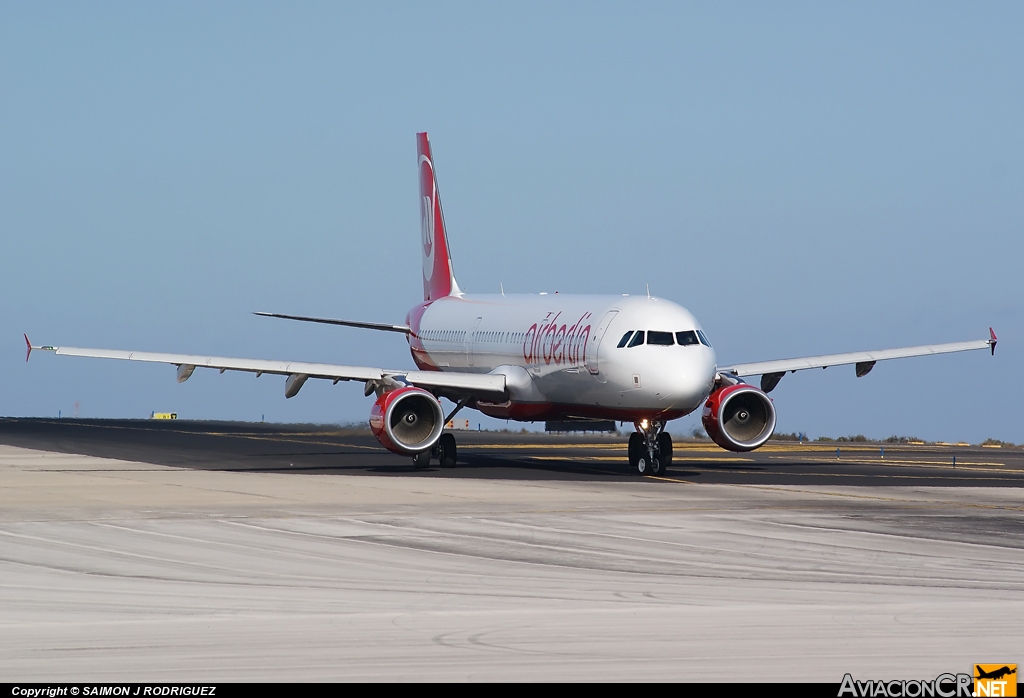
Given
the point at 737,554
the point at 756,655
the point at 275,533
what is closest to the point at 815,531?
the point at 737,554

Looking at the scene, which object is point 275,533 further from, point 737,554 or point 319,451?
point 319,451

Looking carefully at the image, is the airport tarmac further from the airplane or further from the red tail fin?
the red tail fin

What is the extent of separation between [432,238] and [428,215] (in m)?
1.03

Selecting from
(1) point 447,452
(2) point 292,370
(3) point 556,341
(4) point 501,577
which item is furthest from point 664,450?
(4) point 501,577

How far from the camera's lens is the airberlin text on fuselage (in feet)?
107

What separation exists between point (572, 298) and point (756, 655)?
1050 inches

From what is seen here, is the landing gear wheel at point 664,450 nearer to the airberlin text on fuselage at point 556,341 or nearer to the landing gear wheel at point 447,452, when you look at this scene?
the airberlin text on fuselage at point 556,341

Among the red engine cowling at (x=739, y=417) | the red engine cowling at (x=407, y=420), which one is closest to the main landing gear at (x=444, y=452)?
the red engine cowling at (x=407, y=420)

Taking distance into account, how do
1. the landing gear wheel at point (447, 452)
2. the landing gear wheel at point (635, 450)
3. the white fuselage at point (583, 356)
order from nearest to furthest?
the white fuselage at point (583, 356)
the landing gear wheel at point (635, 450)
the landing gear wheel at point (447, 452)

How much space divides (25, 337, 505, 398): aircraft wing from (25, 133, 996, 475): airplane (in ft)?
0.11

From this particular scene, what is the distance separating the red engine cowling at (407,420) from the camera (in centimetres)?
3178

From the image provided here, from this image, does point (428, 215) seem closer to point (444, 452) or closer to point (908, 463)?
point (444, 452)

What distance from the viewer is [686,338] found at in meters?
30.8

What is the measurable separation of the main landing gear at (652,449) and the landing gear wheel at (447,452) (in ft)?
14.5
